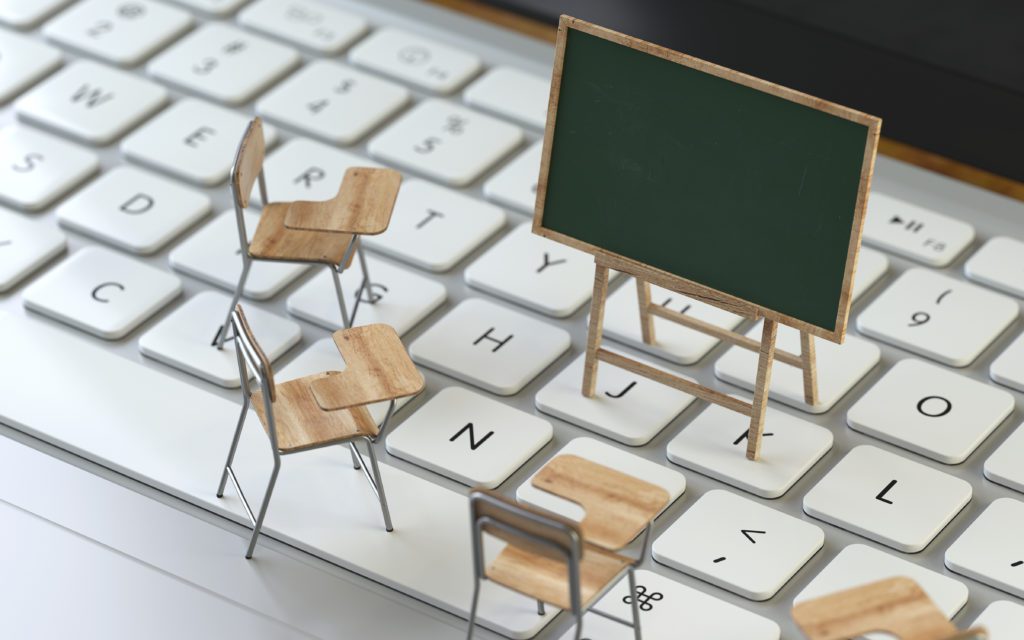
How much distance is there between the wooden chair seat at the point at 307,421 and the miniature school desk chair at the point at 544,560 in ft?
1.26

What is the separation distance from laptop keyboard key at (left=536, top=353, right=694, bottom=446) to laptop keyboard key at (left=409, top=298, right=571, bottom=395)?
73 millimetres

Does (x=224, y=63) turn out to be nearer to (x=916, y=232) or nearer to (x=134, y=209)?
(x=134, y=209)

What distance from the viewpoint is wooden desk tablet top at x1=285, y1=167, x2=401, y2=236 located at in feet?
11.5

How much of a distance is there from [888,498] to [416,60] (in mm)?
1973

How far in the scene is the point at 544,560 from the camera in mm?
A: 2916

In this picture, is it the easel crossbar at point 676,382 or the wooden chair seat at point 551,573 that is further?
the easel crossbar at point 676,382

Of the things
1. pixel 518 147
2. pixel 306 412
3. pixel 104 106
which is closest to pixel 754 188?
pixel 306 412

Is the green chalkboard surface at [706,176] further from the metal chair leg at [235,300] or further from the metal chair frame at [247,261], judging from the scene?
the metal chair leg at [235,300]

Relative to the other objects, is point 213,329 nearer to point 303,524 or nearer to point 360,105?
point 303,524

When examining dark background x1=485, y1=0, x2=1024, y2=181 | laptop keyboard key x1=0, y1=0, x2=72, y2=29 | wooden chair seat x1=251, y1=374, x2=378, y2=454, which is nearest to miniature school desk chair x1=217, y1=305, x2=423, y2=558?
wooden chair seat x1=251, y1=374, x2=378, y2=454

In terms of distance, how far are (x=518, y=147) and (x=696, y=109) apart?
124 cm

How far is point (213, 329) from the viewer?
382 cm

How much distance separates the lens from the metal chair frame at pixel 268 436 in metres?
3.02

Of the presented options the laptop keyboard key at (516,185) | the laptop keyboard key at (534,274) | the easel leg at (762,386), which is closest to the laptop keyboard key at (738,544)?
the easel leg at (762,386)
